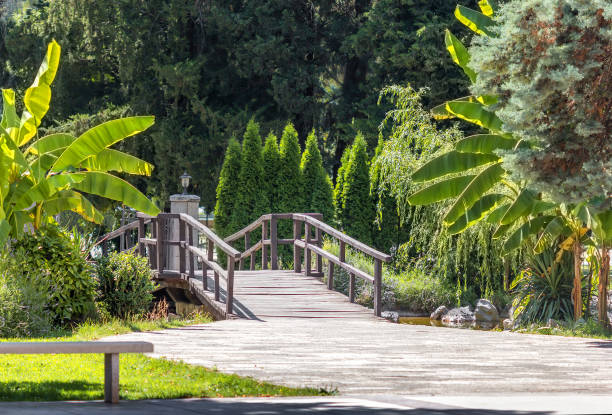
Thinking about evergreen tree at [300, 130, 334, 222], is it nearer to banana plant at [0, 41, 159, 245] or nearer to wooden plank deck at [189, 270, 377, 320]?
wooden plank deck at [189, 270, 377, 320]

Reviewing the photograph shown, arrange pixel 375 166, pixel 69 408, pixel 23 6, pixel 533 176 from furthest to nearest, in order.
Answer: pixel 23 6 → pixel 375 166 → pixel 533 176 → pixel 69 408

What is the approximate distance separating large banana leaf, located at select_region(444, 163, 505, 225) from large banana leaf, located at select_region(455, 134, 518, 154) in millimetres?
364

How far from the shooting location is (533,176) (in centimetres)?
1296

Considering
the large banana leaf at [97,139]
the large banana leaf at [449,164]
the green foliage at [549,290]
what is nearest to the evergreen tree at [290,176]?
the large banana leaf at [449,164]

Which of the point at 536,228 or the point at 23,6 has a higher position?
the point at 23,6

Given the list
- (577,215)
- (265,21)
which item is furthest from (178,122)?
(577,215)

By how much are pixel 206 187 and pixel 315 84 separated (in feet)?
17.1

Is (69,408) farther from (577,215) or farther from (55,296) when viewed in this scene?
(577,215)

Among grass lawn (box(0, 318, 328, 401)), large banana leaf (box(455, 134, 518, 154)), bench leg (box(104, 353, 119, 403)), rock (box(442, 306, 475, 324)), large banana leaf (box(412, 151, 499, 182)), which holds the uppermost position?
large banana leaf (box(455, 134, 518, 154))

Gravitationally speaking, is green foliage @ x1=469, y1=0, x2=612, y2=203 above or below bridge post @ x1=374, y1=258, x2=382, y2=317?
above

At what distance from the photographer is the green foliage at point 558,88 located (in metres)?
12.1

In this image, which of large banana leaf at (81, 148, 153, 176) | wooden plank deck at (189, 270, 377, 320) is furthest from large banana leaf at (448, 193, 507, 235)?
large banana leaf at (81, 148, 153, 176)

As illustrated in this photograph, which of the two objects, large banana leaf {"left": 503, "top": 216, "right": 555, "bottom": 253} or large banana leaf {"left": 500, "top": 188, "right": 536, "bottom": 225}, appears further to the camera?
large banana leaf {"left": 503, "top": 216, "right": 555, "bottom": 253}

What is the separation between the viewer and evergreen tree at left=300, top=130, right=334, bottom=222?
1037 inches
